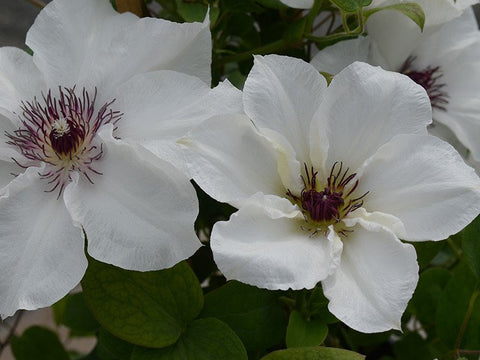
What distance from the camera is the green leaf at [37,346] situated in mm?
671

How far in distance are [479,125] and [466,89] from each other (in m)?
0.04

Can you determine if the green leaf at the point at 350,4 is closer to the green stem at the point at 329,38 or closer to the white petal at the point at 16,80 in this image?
the green stem at the point at 329,38

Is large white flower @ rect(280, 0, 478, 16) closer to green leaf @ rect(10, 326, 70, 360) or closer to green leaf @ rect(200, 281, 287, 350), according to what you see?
green leaf @ rect(200, 281, 287, 350)

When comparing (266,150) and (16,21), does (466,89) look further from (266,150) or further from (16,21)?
(16,21)

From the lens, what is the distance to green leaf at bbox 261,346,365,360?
0.38 meters

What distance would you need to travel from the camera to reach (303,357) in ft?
1.27

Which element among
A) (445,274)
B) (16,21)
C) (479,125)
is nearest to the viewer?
(479,125)

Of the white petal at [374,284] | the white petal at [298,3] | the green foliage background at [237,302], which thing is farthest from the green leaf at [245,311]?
the white petal at [298,3]

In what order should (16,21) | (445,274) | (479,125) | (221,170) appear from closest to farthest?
(221,170) < (479,125) < (445,274) < (16,21)

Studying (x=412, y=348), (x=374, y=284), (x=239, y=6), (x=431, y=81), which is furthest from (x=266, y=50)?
(x=412, y=348)

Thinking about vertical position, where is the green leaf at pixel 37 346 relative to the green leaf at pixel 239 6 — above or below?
below

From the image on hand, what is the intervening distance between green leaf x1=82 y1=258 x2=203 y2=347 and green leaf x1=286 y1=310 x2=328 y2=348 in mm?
65

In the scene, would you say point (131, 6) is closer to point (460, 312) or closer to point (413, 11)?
point (413, 11)

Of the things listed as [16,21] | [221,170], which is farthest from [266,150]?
[16,21]
